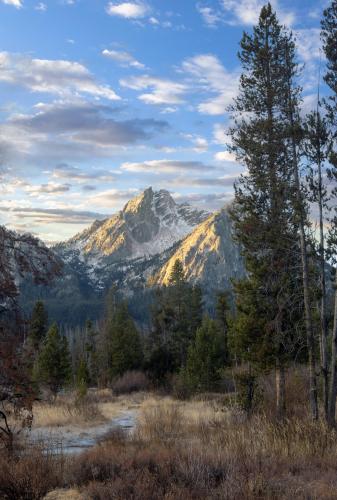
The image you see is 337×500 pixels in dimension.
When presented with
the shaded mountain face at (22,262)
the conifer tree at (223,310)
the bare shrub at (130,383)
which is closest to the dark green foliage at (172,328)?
the bare shrub at (130,383)

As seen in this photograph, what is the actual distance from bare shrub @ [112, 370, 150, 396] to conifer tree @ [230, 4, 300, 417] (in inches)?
821

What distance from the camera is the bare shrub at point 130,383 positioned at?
37.5m

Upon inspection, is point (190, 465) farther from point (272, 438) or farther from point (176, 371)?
point (176, 371)

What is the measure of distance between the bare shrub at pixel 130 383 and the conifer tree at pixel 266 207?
2085 cm

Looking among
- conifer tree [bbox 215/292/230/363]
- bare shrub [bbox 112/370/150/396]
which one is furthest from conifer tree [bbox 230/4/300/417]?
conifer tree [bbox 215/292/230/363]

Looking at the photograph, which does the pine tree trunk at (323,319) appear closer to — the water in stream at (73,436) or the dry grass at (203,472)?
the dry grass at (203,472)

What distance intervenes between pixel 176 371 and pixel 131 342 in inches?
197

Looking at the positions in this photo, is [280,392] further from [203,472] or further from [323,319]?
[203,472]

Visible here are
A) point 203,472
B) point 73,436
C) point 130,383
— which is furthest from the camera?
point 130,383

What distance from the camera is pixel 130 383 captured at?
38281mm

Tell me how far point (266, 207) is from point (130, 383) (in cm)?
2403

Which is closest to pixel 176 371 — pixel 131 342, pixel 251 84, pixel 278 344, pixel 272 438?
→ pixel 131 342

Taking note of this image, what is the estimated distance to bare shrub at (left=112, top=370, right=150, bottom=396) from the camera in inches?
1478

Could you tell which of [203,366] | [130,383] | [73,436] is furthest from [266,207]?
[130,383]
